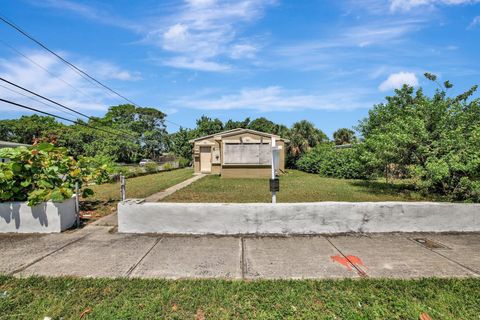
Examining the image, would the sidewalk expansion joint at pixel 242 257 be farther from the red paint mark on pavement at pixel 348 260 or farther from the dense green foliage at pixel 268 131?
the dense green foliage at pixel 268 131

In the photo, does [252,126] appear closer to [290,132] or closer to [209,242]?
[290,132]

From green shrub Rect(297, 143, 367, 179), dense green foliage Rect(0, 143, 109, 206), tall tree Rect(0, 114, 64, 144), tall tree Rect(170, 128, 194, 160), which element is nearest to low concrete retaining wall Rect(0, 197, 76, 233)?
dense green foliage Rect(0, 143, 109, 206)

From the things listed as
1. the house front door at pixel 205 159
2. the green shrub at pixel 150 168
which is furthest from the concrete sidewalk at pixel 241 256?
the green shrub at pixel 150 168

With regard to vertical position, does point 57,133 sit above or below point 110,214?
above

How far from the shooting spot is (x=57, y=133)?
41.1m

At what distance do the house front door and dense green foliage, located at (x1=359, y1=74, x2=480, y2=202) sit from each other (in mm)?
14333

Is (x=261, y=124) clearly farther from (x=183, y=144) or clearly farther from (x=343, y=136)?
(x=343, y=136)

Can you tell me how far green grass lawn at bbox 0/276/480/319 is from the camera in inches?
108

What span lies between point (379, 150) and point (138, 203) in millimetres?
8777

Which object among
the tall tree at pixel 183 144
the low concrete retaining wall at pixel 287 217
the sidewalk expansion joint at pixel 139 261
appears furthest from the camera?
the tall tree at pixel 183 144

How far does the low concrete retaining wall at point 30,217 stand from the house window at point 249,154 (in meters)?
11.5

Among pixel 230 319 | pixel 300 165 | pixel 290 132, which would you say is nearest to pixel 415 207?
pixel 230 319

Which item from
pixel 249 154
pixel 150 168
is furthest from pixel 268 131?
pixel 249 154

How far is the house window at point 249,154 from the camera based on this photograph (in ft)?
54.4
